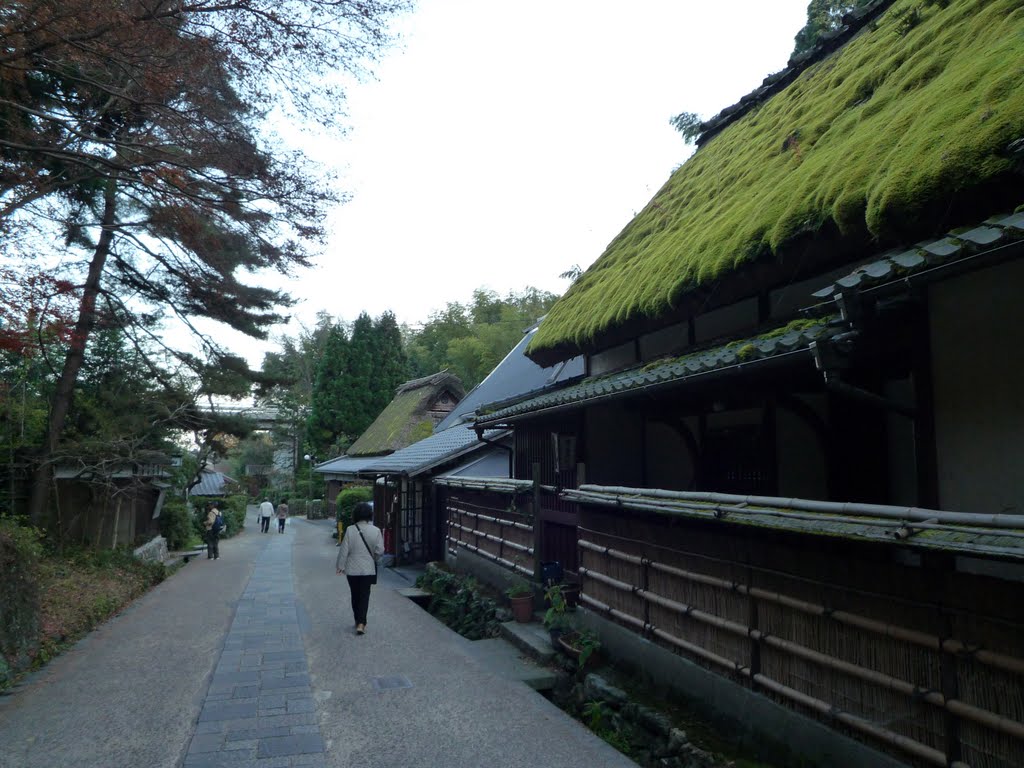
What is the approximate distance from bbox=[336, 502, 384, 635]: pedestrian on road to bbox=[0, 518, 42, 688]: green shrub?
3.31 meters

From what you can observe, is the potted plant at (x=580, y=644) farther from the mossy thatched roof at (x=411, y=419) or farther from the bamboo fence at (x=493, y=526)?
the mossy thatched roof at (x=411, y=419)

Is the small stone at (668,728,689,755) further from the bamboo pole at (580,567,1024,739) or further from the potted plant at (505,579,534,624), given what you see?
the potted plant at (505,579,534,624)

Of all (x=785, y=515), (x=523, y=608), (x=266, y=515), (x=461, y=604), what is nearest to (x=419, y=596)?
(x=461, y=604)

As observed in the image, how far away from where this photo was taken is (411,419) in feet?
94.3

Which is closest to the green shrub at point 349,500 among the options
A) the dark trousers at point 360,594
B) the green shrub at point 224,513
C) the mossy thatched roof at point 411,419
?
the mossy thatched roof at point 411,419

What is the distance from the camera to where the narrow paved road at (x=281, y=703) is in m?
5.06

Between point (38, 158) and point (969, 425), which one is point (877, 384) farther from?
point (38, 158)

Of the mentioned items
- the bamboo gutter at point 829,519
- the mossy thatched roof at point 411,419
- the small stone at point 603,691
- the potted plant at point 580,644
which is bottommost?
the small stone at point 603,691

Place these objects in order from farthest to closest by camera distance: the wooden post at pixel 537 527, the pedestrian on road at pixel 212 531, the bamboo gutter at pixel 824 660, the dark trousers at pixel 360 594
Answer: the pedestrian on road at pixel 212 531, the wooden post at pixel 537 527, the dark trousers at pixel 360 594, the bamboo gutter at pixel 824 660

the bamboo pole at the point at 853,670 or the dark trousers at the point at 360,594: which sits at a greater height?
the bamboo pole at the point at 853,670

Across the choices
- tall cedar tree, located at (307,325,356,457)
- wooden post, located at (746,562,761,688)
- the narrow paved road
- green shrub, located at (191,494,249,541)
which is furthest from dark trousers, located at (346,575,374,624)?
tall cedar tree, located at (307,325,356,457)

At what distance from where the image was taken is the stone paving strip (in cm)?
498

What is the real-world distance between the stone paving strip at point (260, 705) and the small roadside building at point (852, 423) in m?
2.96

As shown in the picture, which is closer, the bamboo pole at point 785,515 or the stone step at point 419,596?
the bamboo pole at point 785,515
